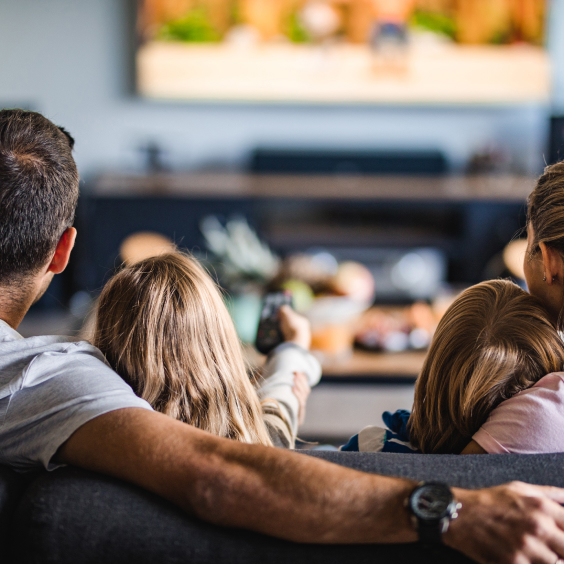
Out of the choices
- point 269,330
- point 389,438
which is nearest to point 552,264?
point 389,438

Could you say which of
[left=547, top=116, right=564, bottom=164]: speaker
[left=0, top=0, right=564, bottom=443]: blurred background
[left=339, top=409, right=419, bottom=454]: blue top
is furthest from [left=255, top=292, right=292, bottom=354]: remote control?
[left=547, top=116, right=564, bottom=164]: speaker

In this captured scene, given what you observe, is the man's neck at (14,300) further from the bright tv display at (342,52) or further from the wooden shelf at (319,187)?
the bright tv display at (342,52)

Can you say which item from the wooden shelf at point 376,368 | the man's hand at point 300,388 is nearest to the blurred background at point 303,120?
the wooden shelf at point 376,368

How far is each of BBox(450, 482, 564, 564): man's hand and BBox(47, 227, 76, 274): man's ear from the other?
0.62 m

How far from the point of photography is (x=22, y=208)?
84cm

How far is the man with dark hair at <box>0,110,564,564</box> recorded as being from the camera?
2.04 feet

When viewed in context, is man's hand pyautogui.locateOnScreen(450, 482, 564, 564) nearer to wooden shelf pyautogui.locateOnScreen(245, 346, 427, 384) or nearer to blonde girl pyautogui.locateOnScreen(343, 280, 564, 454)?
blonde girl pyautogui.locateOnScreen(343, 280, 564, 454)

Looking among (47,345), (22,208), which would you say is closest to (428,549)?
(47,345)

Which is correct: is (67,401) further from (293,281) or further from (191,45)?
(191,45)

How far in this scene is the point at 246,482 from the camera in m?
0.65

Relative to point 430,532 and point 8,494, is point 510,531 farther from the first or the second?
point 8,494

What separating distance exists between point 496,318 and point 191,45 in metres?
3.54

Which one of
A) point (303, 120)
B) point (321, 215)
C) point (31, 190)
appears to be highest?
point (303, 120)

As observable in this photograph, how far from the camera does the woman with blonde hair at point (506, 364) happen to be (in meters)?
0.81
